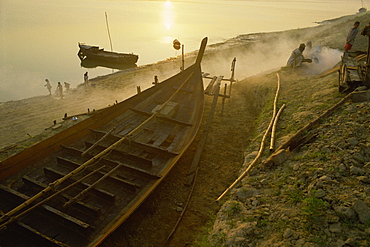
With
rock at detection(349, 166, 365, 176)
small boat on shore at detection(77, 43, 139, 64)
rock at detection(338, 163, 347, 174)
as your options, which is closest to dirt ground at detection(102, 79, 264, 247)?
rock at detection(338, 163, 347, 174)

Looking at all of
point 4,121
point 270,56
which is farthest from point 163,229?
point 270,56

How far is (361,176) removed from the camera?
482cm

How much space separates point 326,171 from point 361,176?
671mm

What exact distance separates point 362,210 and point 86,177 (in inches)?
253

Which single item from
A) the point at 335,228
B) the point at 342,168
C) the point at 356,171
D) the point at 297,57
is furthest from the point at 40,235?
the point at 297,57

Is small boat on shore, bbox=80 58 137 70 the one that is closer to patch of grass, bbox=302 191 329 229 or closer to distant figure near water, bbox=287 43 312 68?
distant figure near water, bbox=287 43 312 68

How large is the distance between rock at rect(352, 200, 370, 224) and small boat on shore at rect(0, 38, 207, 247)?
4.49 metres

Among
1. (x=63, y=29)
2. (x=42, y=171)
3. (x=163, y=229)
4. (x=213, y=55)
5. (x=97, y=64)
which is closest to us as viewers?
(x=163, y=229)

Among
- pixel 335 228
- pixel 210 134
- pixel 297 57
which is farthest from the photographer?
pixel 297 57

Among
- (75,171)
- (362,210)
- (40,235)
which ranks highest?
(75,171)

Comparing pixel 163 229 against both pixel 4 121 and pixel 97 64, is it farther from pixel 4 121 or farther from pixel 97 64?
pixel 97 64

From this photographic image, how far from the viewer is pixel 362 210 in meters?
4.06

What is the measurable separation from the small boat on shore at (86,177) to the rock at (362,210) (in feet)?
14.7

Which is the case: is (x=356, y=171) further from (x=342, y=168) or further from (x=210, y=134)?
(x=210, y=134)
